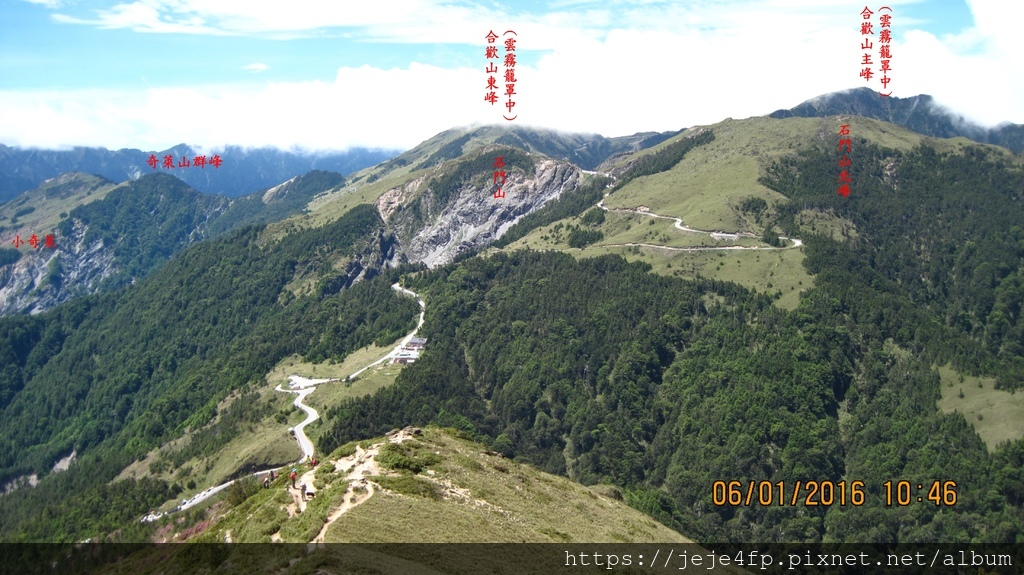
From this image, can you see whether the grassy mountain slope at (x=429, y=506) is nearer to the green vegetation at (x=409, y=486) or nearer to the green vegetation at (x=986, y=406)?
the green vegetation at (x=409, y=486)

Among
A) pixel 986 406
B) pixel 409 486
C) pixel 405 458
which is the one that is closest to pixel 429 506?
pixel 409 486

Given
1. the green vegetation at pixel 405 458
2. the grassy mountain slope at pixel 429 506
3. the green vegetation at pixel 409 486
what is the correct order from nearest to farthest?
the grassy mountain slope at pixel 429 506 < the green vegetation at pixel 409 486 < the green vegetation at pixel 405 458

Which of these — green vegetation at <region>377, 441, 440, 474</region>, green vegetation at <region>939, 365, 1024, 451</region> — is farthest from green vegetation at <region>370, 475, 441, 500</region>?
green vegetation at <region>939, 365, 1024, 451</region>

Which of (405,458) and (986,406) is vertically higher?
(405,458)
